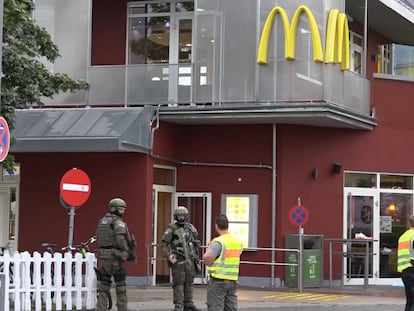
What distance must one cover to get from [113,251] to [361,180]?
959cm

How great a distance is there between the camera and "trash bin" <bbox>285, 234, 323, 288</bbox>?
1878 cm

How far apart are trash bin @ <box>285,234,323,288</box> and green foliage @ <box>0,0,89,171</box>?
22.8 ft

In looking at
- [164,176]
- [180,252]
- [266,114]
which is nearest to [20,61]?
[180,252]

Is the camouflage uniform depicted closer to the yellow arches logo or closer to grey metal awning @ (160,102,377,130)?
grey metal awning @ (160,102,377,130)

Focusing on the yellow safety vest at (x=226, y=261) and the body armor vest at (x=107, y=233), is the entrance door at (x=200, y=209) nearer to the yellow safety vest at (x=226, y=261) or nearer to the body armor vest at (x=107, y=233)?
the body armor vest at (x=107, y=233)

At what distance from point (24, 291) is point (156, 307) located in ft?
7.77

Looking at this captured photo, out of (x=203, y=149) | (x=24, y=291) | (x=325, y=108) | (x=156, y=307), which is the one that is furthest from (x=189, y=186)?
(x=24, y=291)

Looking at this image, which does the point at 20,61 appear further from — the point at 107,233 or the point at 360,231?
the point at 360,231

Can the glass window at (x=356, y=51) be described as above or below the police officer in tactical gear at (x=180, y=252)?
above

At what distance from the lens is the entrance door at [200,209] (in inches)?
775

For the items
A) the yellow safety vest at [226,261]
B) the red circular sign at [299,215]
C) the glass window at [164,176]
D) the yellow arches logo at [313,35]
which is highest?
the yellow arches logo at [313,35]

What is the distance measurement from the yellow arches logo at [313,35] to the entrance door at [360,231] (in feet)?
13.5

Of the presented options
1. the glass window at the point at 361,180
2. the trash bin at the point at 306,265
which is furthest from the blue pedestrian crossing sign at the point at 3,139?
the glass window at the point at 361,180

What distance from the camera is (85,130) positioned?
17.8m
